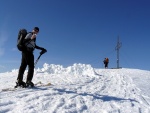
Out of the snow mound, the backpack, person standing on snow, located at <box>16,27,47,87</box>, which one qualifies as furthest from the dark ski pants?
the snow mound

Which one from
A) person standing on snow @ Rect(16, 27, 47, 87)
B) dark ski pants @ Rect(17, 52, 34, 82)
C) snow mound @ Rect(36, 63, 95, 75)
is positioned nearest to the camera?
person standing on snow @ Rect(16, 27, 47, 87)

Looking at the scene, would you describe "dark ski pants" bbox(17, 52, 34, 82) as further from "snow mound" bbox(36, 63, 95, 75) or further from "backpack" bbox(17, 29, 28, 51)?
"snow mound" bbox(36, 63, 95, 75)

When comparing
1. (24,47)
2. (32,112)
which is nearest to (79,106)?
(32,112)

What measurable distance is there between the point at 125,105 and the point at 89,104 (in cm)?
122

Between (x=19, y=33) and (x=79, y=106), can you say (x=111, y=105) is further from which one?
(x=19, y=33)

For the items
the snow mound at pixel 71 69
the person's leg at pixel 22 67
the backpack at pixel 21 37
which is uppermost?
the snow mound at pixel 71 69

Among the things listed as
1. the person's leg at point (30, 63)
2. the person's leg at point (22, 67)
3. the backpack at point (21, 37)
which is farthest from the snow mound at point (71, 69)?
the backpack at point (21, 37)

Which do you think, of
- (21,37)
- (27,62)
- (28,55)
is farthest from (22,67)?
(21,37)

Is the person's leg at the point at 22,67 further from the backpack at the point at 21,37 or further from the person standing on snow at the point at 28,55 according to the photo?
the backpack at the point at 21,37

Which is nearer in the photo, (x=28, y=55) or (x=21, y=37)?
(x=21, y=37)

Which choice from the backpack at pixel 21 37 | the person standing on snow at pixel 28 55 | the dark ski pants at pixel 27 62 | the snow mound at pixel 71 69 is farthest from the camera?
the snow mound at pixel 71 69

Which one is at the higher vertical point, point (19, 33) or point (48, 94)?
point (19, 33)

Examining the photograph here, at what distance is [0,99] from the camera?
21.3 feet

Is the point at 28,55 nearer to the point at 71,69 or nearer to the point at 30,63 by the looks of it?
the point at 30,63
